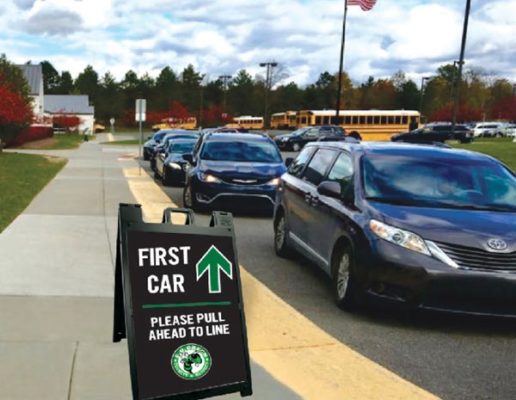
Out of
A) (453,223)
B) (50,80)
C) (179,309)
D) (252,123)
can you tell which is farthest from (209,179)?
(50,80)

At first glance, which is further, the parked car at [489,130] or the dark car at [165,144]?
the parked car at [489,130]

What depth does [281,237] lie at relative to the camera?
8211 millimetres

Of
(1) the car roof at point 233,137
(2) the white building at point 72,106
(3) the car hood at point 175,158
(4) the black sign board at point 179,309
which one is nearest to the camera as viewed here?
(4) the black sign board at point 179,309

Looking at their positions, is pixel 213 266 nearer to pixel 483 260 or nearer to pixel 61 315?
pixel 61 315

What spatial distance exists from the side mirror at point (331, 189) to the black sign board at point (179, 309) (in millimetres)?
3312

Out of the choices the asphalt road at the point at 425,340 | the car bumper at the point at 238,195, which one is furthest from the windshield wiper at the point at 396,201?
the car bumper at the point at 238,195

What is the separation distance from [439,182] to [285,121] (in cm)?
7107

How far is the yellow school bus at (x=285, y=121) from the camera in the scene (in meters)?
72.8

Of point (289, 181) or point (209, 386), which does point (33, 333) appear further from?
point (289, 181)

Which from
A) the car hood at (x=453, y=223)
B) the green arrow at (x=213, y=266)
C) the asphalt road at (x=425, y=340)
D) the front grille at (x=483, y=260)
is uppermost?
the green arrow at (x=213, y=266)

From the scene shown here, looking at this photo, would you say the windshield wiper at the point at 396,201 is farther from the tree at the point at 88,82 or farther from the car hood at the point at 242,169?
the tree at the point at 88,82

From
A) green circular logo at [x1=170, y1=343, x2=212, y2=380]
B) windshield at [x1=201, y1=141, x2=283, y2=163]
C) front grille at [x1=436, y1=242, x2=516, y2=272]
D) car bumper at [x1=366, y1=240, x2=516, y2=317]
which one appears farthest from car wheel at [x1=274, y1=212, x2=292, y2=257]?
green circular logo at [x1=170, y1=343, x2=212, y2=380]

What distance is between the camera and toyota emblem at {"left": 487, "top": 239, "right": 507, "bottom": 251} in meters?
5.12

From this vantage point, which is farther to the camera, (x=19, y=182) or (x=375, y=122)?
(x=375, y=122)
